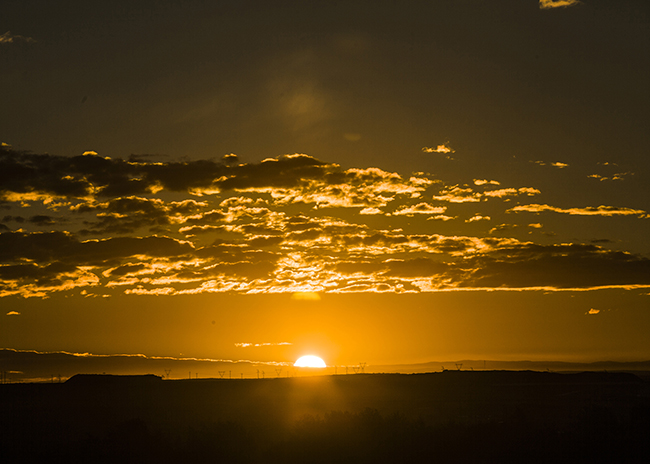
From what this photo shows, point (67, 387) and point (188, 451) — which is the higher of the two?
point (67, 387)

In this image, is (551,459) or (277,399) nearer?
(551,459)

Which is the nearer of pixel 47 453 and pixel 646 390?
pixel 47 453

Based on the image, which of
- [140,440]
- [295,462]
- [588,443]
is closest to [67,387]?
[140,440]

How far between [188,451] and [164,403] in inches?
5296

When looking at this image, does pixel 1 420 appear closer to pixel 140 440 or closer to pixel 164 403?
pixel 164 403

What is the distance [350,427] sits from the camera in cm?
6625

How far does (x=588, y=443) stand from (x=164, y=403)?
14977 centimetres

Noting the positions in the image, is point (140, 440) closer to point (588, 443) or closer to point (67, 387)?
point (588, 443)

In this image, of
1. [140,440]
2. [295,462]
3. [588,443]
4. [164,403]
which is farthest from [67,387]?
[588,443]

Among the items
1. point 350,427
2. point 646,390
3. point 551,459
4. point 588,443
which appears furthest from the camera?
point 646,390

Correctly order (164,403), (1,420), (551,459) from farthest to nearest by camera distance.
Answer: (164,403)
(1,420)
(551,459)

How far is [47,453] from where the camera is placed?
179ft

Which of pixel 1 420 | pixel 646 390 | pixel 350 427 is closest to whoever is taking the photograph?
pixel 350 427

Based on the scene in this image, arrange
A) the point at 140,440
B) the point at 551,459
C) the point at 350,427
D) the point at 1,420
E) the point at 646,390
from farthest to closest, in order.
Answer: the point at 646,390 → the point at 1,420 → the point at 350,427 → the point at 140,440 → the point at 551,459
